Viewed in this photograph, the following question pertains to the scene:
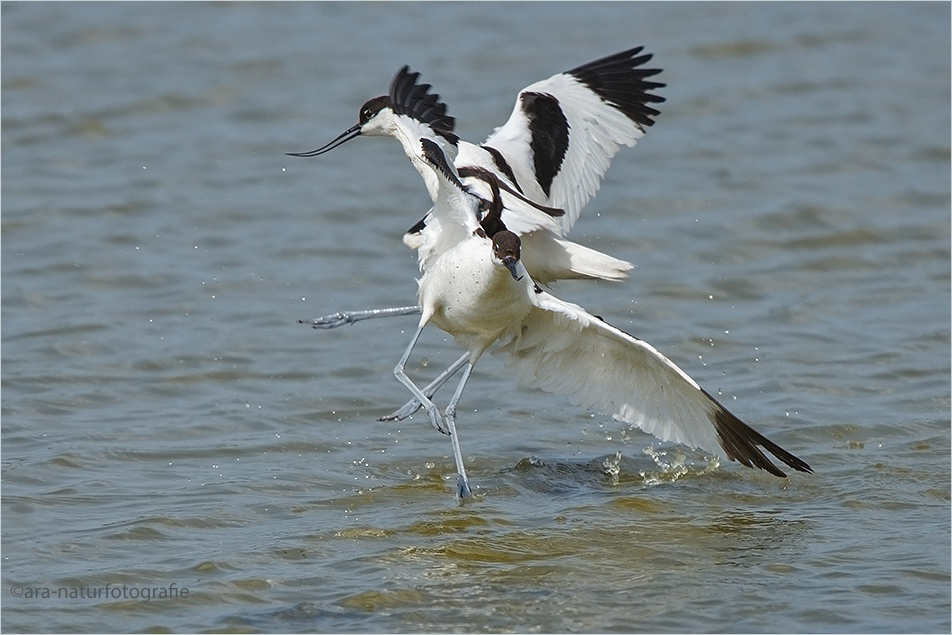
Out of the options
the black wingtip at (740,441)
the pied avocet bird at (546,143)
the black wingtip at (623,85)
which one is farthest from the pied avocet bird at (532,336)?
the black wingtip at (623,85)

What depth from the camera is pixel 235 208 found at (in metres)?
11.9

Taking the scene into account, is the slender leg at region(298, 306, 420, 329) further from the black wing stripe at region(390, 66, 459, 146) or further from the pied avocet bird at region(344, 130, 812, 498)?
the black wing stripe at region(390, 66, 459, 146)

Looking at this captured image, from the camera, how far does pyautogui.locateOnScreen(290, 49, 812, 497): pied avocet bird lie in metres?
6.41

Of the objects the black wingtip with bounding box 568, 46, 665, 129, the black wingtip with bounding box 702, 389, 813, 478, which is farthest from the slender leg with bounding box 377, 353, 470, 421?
the black wingtip with bounding box 568, 46, 665, 129

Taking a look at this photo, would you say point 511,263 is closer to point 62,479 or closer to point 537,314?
point 537,314

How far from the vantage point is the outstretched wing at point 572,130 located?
810 centimetres

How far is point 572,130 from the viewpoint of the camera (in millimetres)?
8445

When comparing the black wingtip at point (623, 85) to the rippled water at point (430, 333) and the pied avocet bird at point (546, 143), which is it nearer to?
the pied avocet bird at point (546, 143)

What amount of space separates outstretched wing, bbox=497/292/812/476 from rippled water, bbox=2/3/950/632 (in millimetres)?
399

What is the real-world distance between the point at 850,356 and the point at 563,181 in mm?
2506

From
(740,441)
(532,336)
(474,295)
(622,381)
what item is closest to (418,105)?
(474,295)

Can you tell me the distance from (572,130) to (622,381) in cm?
224

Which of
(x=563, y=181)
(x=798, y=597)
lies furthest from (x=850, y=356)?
(x=798, y=597)

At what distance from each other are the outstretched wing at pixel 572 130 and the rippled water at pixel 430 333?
1.45 meters
